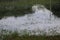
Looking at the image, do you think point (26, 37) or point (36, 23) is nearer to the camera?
point (26, 37)

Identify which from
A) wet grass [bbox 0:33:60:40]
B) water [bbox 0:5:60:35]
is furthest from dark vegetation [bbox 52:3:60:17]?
wet grass [bbox 0:33:60:40]

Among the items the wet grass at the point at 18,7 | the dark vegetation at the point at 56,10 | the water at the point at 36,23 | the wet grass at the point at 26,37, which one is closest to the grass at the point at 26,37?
the wet grass at the point at 26,37

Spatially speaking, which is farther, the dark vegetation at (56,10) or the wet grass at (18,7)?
the dark vegetation at (56,10)

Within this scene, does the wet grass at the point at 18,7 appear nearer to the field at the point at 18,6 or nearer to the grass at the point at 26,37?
the field at the point at 18,6

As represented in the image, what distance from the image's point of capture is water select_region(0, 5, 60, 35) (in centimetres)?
924

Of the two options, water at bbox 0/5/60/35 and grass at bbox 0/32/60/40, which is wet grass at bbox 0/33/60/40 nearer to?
grass at bbox 0/32/60/40

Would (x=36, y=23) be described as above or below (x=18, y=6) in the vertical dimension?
below

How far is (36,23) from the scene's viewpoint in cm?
1084

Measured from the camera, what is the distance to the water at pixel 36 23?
9242mm

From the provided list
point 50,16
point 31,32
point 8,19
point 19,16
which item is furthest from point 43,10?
point 31,32

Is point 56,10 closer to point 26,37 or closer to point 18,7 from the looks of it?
point 18,7

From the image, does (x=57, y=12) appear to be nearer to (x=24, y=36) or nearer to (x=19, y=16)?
(x=19, y=16)

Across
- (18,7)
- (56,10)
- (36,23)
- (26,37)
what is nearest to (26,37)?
(26,37)

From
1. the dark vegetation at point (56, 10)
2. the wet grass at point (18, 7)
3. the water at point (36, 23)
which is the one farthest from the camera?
the dark vegetation at point (56, 10)
